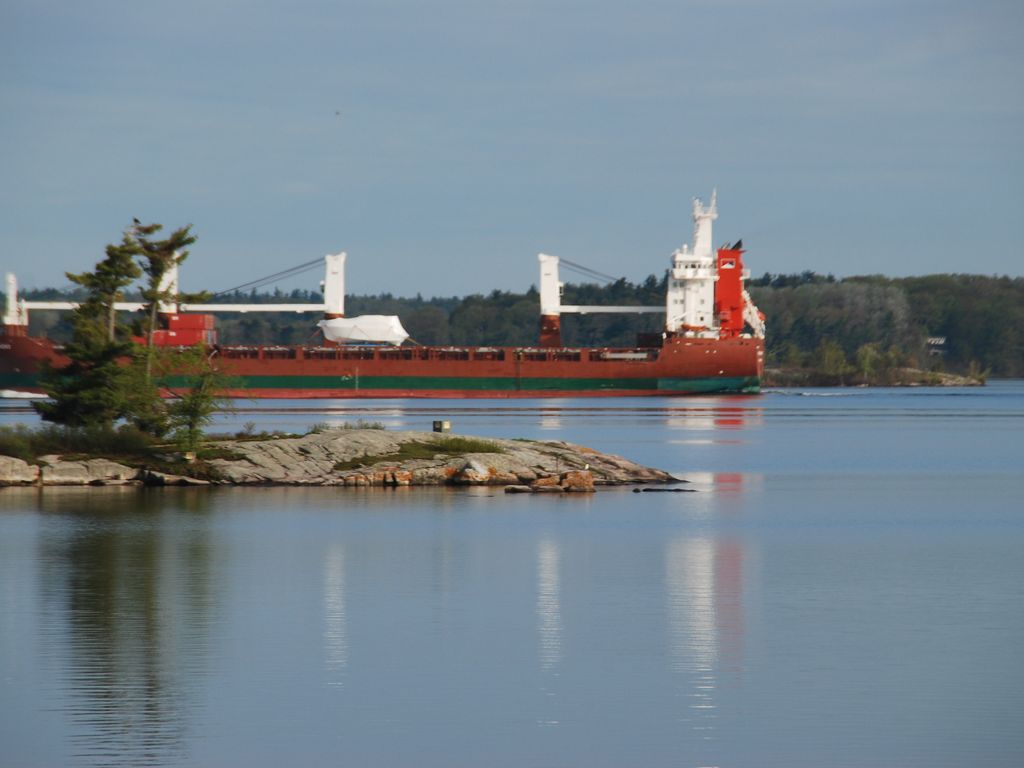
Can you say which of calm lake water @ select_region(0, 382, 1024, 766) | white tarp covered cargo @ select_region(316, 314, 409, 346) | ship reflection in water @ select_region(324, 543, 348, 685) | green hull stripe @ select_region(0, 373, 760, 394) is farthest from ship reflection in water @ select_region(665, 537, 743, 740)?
white tarp covered cargo @ select_region(316, 314, 409, 346)

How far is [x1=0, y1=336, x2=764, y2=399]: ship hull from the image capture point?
3285 inches

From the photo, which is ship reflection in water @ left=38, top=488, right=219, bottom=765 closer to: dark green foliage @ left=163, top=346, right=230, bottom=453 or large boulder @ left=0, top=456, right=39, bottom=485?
large boulder @ left=0, top=456, right=39, bottom=485

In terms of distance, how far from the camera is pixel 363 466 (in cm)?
3111

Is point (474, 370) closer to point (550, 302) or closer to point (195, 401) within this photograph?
point (550, 302)

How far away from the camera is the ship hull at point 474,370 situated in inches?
3285

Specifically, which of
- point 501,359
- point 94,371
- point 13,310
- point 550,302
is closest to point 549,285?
point 550,302

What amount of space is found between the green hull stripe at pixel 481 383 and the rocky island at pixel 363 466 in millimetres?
50977

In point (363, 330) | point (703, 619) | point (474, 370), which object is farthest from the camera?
point (363, 330)

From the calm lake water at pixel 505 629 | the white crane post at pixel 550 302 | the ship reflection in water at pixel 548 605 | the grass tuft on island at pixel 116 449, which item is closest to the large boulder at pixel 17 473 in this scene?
the grass tuft on island at pixel 116 449

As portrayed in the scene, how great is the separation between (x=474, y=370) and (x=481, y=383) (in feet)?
2.80

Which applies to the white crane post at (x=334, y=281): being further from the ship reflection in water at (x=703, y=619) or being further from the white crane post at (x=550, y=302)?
the ship reflection in water at (x=703, y=619)

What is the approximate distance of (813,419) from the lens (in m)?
67.3

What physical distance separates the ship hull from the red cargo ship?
0.06 m

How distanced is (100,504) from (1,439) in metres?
5.92
